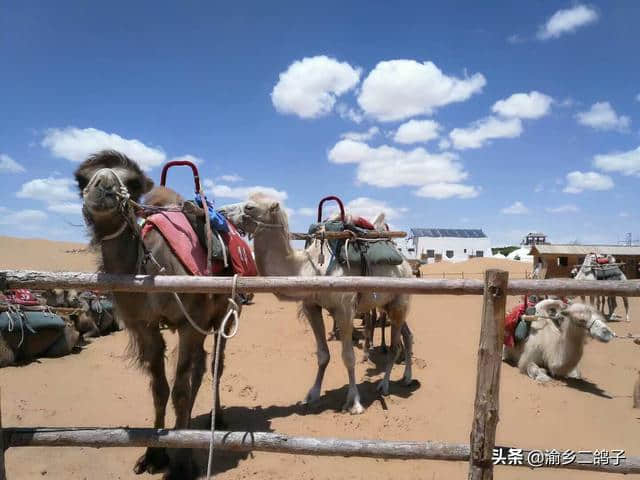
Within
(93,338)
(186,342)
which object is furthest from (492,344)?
(93,338)

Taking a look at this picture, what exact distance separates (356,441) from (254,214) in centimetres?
293

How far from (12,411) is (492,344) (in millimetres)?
5647

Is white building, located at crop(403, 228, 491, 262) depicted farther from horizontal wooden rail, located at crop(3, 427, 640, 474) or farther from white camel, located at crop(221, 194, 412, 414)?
horizontal wooden rail, located at crop(3, 427, 640, 474)

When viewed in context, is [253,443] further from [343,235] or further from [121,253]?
[343,235]

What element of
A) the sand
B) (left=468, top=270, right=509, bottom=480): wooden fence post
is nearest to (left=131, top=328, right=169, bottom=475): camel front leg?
the sand

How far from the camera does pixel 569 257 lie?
27.7m

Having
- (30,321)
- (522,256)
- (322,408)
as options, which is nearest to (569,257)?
(522,256)

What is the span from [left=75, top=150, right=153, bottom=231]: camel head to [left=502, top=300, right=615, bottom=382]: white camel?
6.44 metres

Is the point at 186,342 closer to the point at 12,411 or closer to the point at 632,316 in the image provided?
the point at 12,411

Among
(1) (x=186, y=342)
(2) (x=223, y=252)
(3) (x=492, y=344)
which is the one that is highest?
(2) (x=223, y=252)

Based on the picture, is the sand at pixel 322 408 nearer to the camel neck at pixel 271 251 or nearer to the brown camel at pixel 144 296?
the brown camel at pixel 144 296

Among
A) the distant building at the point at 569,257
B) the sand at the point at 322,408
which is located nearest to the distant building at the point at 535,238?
the distant building at the point at 569,257

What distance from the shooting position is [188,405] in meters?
3.50

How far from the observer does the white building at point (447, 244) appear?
53.0 meters
